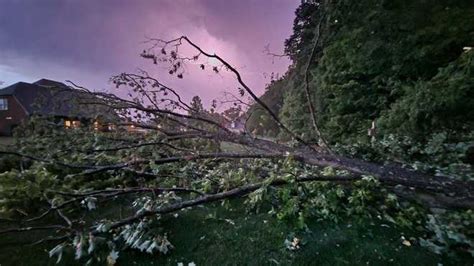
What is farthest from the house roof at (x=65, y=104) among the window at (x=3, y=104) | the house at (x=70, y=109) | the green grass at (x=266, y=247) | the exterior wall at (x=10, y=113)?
the window at (x=3, y=104)

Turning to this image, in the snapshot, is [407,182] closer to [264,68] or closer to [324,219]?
[324,219]

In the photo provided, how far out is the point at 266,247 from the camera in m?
2.14

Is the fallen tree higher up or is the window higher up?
the window

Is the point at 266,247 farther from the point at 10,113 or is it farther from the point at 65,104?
the point at 10,113

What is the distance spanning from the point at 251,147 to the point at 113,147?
1.78 metres

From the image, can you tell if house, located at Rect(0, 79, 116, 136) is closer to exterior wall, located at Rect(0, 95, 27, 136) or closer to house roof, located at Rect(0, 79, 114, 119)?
house roof, located at Rect(0, 79, 114, 119)

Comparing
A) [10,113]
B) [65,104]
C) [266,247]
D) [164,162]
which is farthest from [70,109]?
[10,113]

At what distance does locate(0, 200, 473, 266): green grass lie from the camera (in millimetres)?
1972

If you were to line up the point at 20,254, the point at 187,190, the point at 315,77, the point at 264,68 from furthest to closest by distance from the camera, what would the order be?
the point at 315,77, the point at 264,68, the point at 187,190, the point at 20,254

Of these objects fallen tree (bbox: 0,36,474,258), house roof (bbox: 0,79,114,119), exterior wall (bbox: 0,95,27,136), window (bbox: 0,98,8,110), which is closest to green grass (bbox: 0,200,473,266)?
fallen tree (bbox: 0,36,474,258)

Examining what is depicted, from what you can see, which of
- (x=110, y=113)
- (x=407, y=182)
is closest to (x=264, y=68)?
(x=110, y=113)

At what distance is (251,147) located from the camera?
3676mm

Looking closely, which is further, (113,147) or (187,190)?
(113,147)

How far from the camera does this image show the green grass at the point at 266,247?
197 centimetres
